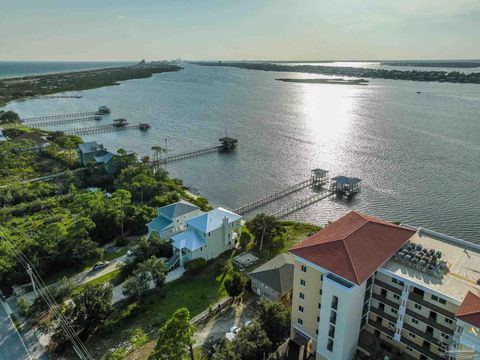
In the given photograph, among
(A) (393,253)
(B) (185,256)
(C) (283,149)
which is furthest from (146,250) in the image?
(C) (283,149)

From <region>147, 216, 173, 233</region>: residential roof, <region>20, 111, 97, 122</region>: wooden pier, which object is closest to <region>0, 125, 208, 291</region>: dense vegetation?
<region>147, 216, 173, 233</region>: residential roof

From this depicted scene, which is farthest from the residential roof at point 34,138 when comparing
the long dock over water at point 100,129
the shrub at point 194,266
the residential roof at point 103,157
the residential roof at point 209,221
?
the shrub at point 194,266

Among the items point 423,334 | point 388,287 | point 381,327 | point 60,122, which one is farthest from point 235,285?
point 60,122

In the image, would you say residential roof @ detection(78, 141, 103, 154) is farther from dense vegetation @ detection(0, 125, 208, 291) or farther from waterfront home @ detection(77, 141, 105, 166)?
dense vegetation @ detection(0, 125, 208, 291)

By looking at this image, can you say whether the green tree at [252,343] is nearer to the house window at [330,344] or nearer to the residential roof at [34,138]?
the house window at [330,344]

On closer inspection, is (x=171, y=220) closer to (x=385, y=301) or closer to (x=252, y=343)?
(x=252, y=343)

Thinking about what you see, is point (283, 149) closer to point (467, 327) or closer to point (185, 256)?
point (185, 256)
